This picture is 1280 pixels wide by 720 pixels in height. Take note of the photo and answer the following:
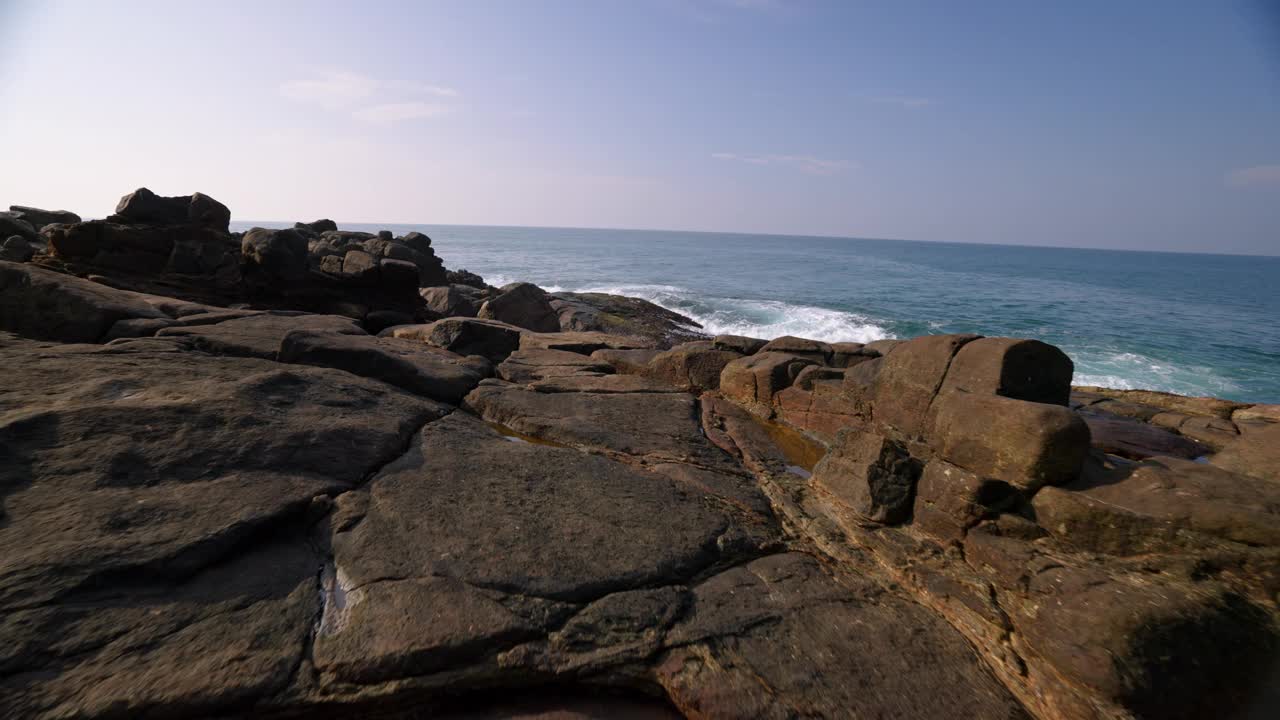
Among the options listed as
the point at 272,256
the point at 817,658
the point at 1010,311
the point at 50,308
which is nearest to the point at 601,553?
the point at 817,658

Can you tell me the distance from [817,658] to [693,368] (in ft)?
19.1

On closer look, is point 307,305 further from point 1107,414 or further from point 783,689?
point 1107,414

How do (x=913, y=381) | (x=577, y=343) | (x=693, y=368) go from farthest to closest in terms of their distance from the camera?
(x=577, y=343)
(x=693, y=368)
(x=913, y=381)

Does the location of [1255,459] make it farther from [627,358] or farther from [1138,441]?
[627,358]

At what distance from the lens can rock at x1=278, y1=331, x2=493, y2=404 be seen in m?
6.55

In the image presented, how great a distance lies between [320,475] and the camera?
4023 millimetres

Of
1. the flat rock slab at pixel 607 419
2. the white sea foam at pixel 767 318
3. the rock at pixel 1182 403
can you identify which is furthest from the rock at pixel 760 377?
the white sea foam at pixel 767 318

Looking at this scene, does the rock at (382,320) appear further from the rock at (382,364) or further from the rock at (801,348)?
the rock at (801,348)

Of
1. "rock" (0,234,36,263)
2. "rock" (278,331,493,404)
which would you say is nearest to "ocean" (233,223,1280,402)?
"rock" (278,331,493,404)

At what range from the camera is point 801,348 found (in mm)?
9031

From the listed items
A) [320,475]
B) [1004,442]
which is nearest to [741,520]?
[1004,442]

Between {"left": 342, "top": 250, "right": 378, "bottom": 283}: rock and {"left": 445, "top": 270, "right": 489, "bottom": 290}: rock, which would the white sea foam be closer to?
{"left": 445, "top": 270, "right": 489, "bottom": 290}: rock

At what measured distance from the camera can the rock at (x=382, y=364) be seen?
6.55 meters

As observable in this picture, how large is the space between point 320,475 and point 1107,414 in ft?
35.6
